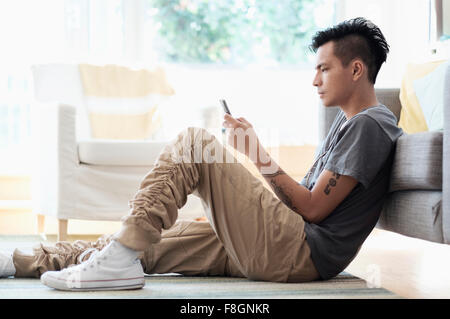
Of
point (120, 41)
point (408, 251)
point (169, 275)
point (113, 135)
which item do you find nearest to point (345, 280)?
point (169, 275)

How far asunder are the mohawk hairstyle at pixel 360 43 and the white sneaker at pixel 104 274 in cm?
76

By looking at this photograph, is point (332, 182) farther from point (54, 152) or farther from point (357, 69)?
point (54, 152)

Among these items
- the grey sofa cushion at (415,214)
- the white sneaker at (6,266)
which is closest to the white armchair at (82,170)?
the white sneaker at (6,266)

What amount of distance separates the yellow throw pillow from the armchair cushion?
1123 millimetres

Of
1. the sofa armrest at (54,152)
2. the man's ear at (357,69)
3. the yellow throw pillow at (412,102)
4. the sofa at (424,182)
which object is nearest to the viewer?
the sofa at (424,182)

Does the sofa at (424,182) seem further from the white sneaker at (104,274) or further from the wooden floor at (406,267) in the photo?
the white sneaker at (104,274)

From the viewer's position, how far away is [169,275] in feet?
5.88

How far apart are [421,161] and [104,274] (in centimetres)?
78

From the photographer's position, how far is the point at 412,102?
2.20 m

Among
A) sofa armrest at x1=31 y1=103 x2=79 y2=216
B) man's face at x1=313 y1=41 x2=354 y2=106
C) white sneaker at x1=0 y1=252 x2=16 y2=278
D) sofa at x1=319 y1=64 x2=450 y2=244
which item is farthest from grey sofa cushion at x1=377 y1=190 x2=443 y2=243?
sofa armrest at x1=31 y1=103 x2=79 y2=216

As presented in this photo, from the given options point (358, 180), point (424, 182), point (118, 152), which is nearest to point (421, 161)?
point (424, 182)

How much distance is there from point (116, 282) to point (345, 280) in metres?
0.66

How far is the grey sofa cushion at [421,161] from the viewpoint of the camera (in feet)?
4.65

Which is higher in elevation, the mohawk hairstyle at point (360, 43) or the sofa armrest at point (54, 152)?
the mohawk hairstyle at point (360, 43)
